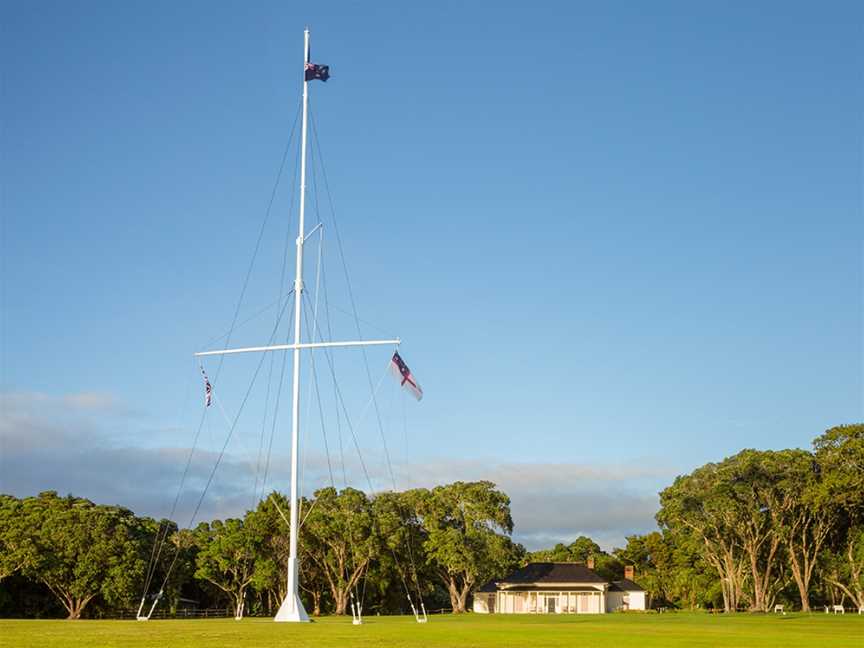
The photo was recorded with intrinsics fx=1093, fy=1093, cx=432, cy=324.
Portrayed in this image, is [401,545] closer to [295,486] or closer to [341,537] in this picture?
[341,537]

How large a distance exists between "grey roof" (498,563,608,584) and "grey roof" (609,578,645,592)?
2.92 m

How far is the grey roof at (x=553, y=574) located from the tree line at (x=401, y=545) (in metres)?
4.42

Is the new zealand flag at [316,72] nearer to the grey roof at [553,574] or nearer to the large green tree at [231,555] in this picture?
the large green tree at [231,555]

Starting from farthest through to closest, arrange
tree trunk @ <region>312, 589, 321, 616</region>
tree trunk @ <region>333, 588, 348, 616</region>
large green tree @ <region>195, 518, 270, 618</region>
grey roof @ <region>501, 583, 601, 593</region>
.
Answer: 1. grey roof @ <region>501, 583, 601, 593</region>
2. tree trunk @ <region>312, 589, 321, 616</region>
3. tree trunk @ <region>333, 588, 348, 616</region>
4. large green tree @ <region>195, 518, 270, 618</region>

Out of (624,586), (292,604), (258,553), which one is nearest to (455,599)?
(258,553)

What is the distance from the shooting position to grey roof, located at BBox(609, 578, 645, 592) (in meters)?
109

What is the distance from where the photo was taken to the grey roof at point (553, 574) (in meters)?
105

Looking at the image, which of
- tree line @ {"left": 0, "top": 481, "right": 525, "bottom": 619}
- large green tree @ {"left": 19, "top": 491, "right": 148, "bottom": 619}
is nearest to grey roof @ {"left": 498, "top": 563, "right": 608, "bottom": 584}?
tree line @ {"left": 0, "top": 481, "right": 525, "bottom": 619}

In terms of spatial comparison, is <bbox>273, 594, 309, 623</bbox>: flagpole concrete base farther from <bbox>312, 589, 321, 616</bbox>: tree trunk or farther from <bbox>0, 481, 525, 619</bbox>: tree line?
<bbox>312, 589, 321, 616</bbox>: tree trunk

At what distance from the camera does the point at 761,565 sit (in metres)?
90.9

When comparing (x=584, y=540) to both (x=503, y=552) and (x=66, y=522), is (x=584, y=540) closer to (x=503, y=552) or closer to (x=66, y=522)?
(x=503, y=552)

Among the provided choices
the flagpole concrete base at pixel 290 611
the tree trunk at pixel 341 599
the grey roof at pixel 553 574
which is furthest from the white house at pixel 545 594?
the flagpole concrete base at pixel 290 611

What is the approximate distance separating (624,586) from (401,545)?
105 ft

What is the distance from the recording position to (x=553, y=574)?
4188 inches
